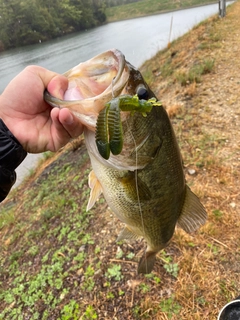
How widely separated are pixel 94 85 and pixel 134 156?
0.40 m

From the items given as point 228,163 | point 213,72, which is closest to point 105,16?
point 213,72

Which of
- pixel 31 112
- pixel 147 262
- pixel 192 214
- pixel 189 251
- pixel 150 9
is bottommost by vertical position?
pixel 150 9

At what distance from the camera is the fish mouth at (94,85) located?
126 centimetres

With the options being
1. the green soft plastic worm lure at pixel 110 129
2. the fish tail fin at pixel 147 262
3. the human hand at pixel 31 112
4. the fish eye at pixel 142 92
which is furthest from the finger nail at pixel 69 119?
the fish tail fin at pixel 147 262

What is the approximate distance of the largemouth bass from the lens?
1.33 m

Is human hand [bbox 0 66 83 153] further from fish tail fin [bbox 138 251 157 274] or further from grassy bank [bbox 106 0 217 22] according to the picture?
grassy bank [bbox 106 0 217 22]

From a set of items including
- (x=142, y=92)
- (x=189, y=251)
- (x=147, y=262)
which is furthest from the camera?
(x=189, y=251)

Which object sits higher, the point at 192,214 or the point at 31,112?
the point at 31,112

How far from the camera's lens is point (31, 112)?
6.04 feet

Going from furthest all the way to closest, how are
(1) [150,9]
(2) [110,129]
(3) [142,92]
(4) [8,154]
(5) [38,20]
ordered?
(1) [150,9]
(5) [38,20]
(4) [8,154]
(3) [142,92]
(2) [110,129]

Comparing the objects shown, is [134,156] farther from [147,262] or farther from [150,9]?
[150,9]

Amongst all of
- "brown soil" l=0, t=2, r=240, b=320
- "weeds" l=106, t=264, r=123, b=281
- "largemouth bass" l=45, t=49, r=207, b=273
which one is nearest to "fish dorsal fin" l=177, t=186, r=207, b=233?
"largemouth bass" l=45, t=49, r=207, b=273

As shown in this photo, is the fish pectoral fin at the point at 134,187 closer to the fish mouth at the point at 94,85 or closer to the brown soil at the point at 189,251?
the fish mouth at the point at 94,85

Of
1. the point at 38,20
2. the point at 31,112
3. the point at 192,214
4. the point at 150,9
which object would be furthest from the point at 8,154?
the point at 150,9
